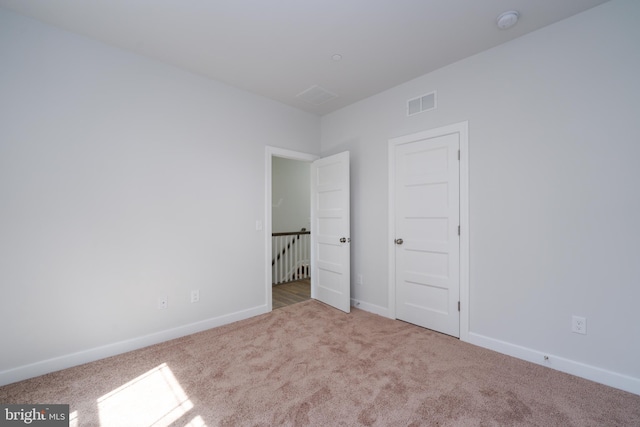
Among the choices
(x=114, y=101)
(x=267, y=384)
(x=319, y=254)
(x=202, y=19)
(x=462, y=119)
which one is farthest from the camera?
(x=319, y=254)

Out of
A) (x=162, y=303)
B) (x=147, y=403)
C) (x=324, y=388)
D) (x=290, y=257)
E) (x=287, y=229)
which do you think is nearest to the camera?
(x=147, y=403)

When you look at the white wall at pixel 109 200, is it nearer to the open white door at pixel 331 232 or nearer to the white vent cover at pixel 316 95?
the white vent cover at pixel 316 95

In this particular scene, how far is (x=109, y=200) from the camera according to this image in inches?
94.3

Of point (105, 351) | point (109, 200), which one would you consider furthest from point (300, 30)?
point (105, 351)

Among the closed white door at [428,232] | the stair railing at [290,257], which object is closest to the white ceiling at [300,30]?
the closed white door at [428,232]

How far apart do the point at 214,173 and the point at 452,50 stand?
2777mm

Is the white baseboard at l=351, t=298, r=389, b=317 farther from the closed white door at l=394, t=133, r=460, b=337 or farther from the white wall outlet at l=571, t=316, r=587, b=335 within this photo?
the white wall outlet at l=571, t=316, r=587, b=335

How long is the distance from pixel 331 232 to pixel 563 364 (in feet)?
8.51

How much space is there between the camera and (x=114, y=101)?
243cm

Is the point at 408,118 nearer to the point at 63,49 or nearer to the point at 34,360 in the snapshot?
the point at 63,49

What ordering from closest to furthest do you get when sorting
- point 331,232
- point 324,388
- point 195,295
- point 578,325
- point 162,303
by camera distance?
point 324,388 < point 578,325 < point 162,303 < point 195,295 < point 331,232

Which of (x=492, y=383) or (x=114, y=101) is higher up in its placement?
(x=114, y=101)

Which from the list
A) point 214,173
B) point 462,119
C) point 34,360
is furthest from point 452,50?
point 34,360

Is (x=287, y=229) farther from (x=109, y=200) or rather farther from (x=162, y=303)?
(x=109, y=200)
